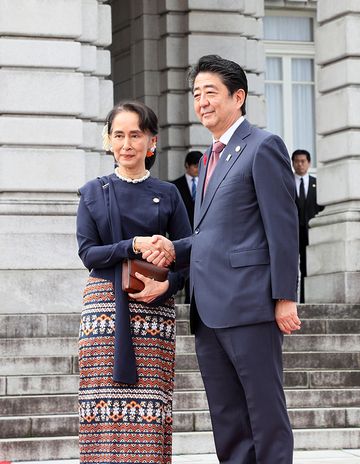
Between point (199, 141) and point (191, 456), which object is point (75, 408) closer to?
point (191, 456)

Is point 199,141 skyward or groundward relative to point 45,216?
skyward

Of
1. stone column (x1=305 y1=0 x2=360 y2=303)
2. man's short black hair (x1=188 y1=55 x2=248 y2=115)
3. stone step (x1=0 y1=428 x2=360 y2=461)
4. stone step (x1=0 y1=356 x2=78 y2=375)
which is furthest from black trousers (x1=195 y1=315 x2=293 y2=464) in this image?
stone column (x1=305 y1=0 x2=360 y2=303)

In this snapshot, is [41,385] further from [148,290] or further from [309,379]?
[148,290]

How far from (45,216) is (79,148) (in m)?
1.45

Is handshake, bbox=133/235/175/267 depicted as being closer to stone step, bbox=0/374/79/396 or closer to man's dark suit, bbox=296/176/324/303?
stone step, bbox=0/374/79/396

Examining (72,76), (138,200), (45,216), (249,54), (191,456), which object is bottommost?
(191,456)

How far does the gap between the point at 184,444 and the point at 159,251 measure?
4.18 metres

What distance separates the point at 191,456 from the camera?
10.3m

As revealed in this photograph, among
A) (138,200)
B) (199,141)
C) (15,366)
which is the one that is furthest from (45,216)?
(138,200)

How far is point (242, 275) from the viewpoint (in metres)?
6.29

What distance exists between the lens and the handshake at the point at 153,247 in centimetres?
650

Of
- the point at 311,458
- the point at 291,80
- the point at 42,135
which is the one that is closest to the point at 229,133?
the point at 311,458

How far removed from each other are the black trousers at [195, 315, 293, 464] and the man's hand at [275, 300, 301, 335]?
6 centimetres

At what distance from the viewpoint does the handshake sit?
21.3 ft
